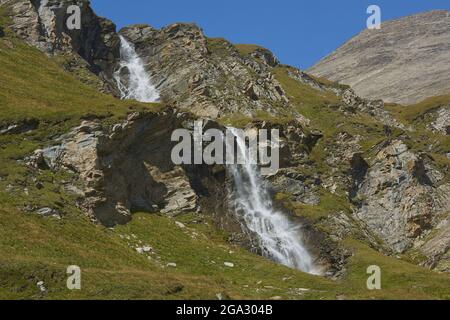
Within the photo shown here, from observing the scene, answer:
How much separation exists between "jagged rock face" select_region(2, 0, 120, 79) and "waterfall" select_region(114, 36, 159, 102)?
6.81 feet

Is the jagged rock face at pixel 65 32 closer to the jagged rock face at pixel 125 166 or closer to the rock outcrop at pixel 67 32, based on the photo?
the rock outcrop at pixel 67 32

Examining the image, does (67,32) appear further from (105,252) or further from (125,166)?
(105,252)

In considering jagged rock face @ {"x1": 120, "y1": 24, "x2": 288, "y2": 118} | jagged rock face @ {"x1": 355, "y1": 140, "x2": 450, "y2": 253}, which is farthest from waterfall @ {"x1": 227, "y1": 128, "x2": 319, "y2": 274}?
jagged rock face @ {"x1": 120, "y1": 24, "x2": 288, "y2": 118}

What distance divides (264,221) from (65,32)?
157 feet

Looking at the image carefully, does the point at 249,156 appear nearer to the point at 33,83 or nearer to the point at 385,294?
the point at 33,83

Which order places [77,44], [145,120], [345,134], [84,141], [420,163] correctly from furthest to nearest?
1. [77,44]
2. [345,134]
3. [420,163]
4. [145,120]
5. [84,141]

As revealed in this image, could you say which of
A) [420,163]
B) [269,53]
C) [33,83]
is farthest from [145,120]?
[269,53]

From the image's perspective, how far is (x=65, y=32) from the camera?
3752 inches

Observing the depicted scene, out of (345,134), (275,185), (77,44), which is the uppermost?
(77,44)

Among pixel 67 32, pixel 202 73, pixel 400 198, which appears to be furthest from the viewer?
pixel 202 73

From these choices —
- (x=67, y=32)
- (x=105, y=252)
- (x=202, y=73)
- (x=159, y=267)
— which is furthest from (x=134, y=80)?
(x=105, y=252)

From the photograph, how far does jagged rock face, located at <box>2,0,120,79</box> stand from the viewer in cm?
8847

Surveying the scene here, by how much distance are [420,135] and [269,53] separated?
129 ft

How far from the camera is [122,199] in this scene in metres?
55.3
